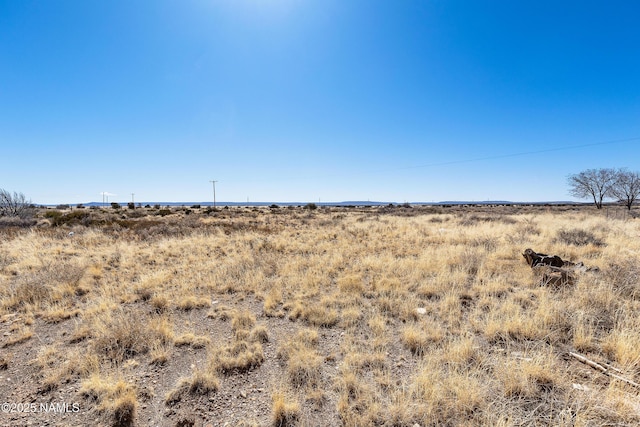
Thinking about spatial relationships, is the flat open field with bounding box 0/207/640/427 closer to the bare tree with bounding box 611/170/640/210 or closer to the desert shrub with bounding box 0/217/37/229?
the desert shrub with bounding box 0/217/37/229

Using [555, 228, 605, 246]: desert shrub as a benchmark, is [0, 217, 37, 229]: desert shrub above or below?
above

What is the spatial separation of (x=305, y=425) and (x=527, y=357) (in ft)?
11.2

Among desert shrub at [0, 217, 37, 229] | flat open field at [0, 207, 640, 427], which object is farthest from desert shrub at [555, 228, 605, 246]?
desert shrub at [0, 217, 37, 229]

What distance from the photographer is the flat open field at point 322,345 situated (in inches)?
118

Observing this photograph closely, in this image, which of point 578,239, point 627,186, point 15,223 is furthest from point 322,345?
point 627,186

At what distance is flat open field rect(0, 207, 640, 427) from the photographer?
2998 mm

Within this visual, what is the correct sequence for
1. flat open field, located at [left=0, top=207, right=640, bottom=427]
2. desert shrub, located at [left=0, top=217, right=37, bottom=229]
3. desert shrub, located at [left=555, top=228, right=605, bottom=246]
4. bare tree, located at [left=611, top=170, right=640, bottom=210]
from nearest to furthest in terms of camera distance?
flat open field, located at [left=0, top=207, right=640, bottom=427] → desert shrub, located at [left=555, top=228, right=605, bottom=246] → desert shrub, located at [left=0, top=217, right=37, bottom=229] → bare tree, located at [left=611, top=170, right=640, bottom=210]

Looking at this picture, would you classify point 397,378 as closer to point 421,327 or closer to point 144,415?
point 421,327

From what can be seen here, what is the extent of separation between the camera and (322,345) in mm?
4453

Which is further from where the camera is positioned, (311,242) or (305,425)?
(311,242)

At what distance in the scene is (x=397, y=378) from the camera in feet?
11.5

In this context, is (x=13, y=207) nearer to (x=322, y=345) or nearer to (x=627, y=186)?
(x=322, y=345)

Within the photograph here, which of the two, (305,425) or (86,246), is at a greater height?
(86,246)

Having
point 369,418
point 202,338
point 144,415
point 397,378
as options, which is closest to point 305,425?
point 369,418
